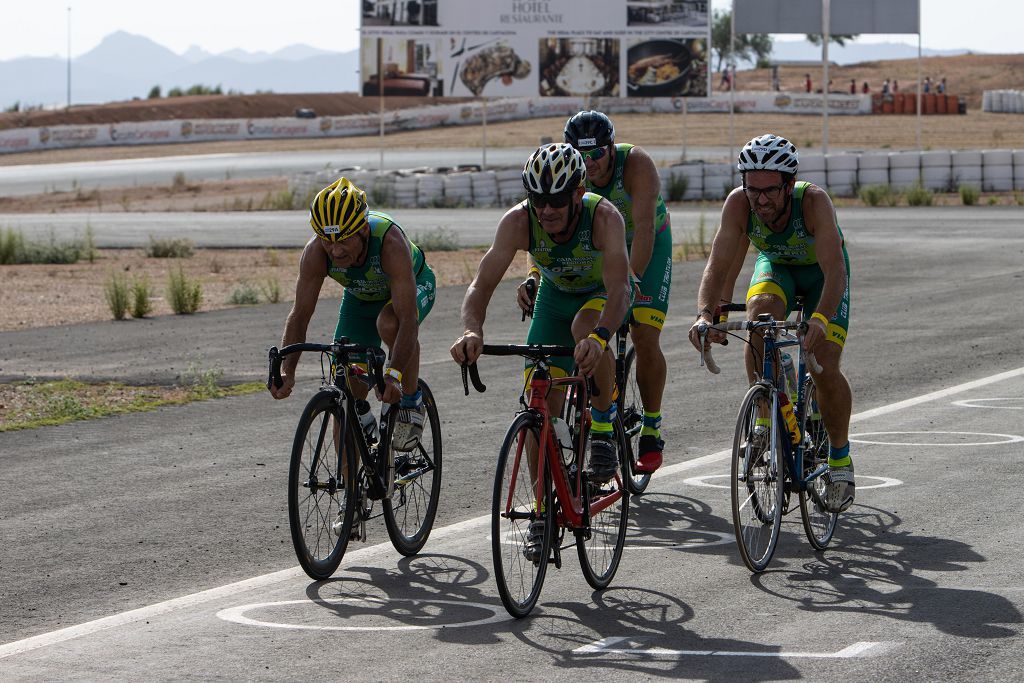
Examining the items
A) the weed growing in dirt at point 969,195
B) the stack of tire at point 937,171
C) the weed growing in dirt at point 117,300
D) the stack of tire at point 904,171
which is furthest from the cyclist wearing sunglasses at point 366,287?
the stack of tire at point 937,171

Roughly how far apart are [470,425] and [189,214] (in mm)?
31313

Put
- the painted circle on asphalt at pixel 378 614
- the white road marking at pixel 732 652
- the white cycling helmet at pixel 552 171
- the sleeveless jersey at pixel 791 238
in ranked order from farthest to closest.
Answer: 1. the sleeveless jersey at pixel 791 238
2. the white cycling helmet at pixel 552 171
3. the painted circle on asphalt at pixel 378 614
4. the white road marking at pixel 732 652

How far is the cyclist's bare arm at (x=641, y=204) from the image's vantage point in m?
8.52

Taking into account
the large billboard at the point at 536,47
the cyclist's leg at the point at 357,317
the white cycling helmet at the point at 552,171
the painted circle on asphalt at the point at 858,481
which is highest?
the large billboard at the point at 536,47

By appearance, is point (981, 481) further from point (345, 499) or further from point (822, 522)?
point (345, 499)

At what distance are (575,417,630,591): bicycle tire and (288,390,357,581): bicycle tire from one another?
3.77 feet

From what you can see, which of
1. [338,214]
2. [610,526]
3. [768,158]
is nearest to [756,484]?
[610,526]

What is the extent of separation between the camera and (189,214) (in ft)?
135

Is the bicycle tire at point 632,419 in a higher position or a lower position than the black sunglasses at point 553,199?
lower

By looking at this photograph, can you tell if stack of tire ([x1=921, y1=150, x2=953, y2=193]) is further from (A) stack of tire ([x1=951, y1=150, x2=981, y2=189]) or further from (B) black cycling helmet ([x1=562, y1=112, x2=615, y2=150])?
(B) black cycling helmet ([x1=562, y1=112, x2=615, y2=150])

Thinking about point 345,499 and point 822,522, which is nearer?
point 345,499

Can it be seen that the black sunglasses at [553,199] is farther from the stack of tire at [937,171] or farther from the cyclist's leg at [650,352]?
the stack of tire at [937,171]

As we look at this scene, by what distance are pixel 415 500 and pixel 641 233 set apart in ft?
6.67

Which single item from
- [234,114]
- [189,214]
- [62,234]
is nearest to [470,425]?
[62,234]
